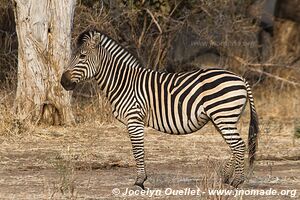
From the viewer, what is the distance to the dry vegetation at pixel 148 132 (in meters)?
9.73

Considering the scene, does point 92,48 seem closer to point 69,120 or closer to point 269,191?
point 269,191

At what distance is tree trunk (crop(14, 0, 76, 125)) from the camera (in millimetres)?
14047

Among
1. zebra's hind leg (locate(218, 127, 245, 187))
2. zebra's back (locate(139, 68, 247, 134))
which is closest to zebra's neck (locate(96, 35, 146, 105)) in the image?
zebra's back (locate(139, 68, 247, 134))

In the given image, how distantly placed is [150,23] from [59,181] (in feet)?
25.8

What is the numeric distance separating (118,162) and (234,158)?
265 cm

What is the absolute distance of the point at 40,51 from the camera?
46.2 ft

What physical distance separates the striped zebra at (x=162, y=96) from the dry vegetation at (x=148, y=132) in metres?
0.41

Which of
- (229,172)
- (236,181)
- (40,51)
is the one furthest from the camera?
(40,51)

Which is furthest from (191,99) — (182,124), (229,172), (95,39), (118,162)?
(118,162)

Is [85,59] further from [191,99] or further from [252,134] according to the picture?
[252,134]

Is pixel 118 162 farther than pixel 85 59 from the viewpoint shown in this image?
Yes

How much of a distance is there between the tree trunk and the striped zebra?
4.71 m

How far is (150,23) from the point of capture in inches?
657

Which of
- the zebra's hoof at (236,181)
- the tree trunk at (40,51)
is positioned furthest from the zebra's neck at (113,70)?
the tree trunk at (40,51)
